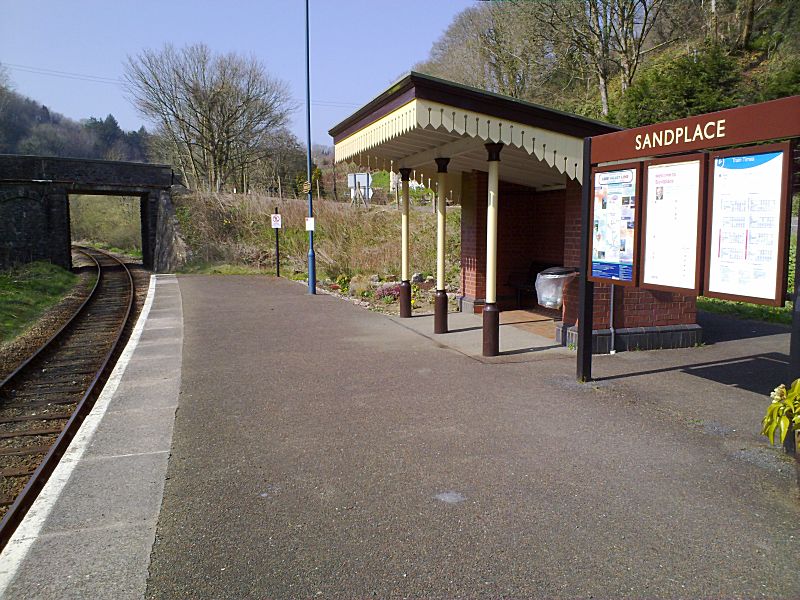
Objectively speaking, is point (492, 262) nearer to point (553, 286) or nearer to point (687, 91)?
point (553, 286)

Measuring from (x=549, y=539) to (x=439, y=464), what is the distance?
1176 mm

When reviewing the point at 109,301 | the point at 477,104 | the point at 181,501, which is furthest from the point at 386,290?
the point at 181,501

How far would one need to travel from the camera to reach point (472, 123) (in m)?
7.34

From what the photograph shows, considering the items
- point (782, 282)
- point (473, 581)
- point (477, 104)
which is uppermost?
point (477, 104)

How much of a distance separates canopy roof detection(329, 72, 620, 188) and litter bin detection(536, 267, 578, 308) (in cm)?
151

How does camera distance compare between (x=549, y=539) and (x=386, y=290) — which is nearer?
(x=549, y=539)

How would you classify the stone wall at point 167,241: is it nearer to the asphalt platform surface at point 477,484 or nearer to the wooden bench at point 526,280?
the wooden bench at point 526,280

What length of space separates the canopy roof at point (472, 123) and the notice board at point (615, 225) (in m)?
1.49

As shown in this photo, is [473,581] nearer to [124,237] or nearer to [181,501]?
[181,501]

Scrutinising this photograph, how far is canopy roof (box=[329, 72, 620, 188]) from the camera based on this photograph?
280 inches

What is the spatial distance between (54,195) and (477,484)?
29835 mm

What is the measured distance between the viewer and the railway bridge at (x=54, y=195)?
27453 millimetres

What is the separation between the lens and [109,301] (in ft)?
62.7

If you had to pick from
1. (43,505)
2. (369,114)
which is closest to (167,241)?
(369,114)
